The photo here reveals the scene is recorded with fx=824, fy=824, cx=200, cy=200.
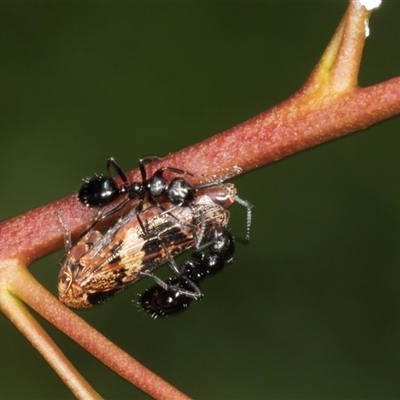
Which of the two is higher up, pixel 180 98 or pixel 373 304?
pixel 180 98

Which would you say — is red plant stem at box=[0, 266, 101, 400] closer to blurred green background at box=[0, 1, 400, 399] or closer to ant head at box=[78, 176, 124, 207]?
ant head at box=[78, 176, 124, 207]

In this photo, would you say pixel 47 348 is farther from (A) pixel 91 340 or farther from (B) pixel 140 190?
(B) pixel 140 190

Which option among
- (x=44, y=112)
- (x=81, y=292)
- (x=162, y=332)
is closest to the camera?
(x=81, y=292)

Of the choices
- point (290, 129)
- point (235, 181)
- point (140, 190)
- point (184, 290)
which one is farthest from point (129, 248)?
point (235, 181)

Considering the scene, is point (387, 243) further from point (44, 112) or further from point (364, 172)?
point (44, 112)

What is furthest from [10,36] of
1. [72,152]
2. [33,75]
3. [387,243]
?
[387,243]

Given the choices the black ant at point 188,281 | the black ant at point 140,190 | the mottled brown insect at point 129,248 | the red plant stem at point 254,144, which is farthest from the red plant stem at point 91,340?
the black ant at point 188,281

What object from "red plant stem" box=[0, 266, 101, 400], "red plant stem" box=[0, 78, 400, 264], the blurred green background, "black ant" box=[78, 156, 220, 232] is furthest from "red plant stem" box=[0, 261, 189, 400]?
the blurred green background
